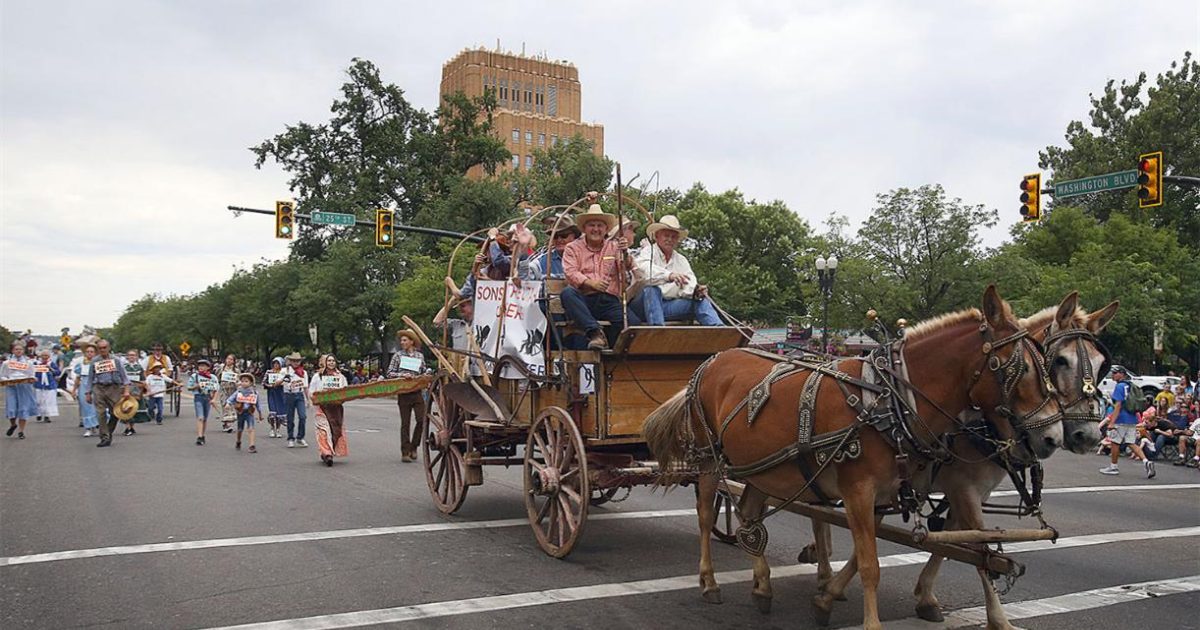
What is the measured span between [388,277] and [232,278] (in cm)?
2881

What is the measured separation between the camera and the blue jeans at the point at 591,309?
8.08 metres

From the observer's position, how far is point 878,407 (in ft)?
17.6

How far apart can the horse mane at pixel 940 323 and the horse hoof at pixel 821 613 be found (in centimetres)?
169

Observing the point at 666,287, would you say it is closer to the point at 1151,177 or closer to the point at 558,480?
the point at 558,480

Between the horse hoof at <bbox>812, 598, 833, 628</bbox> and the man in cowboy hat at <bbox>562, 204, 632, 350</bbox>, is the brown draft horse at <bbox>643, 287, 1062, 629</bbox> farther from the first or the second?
the man in cowboy hat at <bbox>562, 204, 632, 350</bbox>

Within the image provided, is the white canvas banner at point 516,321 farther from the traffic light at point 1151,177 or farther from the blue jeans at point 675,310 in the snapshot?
the traffic light at point 1151,177

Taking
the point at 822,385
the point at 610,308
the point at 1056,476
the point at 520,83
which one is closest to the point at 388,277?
the point at 1056,476

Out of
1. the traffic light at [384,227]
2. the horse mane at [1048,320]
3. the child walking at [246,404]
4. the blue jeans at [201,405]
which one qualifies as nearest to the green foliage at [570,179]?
the traffic light at [384,227]

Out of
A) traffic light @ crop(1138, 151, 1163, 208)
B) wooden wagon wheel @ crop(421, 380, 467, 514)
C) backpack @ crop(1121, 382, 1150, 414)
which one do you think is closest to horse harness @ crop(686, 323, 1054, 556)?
wooden wagon wheel @ crop(421, 380, 467, 514)

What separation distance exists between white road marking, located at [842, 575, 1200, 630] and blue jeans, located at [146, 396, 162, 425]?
21416 mm

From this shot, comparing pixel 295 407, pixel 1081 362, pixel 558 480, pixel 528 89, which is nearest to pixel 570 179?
pixel 295 407

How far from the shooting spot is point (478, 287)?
927cm

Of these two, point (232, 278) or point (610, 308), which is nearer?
point (610, 308)

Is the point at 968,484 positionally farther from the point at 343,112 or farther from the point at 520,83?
the point at 520,83
